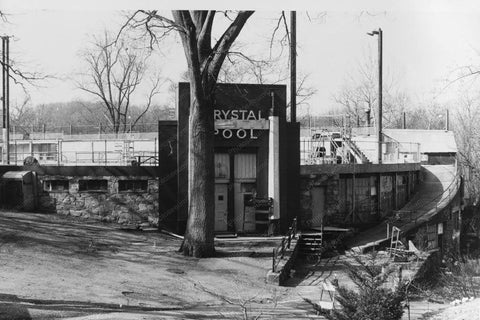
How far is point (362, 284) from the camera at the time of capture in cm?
668

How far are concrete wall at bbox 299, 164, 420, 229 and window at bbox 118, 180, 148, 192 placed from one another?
16.7 feet

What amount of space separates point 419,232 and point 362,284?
47.4ft

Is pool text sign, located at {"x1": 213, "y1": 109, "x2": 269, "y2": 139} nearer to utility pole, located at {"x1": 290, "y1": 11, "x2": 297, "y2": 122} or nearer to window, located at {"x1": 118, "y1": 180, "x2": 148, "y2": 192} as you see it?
utility pole, located at {"x1": 290, "y1": 11, "x2": 297, "y2": 122}

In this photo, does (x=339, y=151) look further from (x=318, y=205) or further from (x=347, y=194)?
(x=318, y=205)

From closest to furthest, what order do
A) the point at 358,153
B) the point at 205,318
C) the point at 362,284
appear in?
the point at 362,284, the point at 205,318, the point at 358,153

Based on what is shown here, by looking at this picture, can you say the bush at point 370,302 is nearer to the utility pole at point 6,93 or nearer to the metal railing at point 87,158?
the utility pole at point 6,93

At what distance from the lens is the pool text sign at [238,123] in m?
17.4

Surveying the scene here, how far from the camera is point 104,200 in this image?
17.4 meters

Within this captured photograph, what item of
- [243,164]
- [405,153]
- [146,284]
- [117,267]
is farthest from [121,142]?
[405,153]

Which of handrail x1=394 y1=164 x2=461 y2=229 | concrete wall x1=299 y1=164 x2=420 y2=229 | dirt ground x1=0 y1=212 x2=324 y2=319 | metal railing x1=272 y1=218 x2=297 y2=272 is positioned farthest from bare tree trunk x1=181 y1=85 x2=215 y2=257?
handrail x1=394 y1=164 x2=461 y2=229

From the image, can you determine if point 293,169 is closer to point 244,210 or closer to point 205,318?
point 244,210

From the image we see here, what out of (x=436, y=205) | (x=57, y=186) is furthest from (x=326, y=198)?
(x=57, y=186)

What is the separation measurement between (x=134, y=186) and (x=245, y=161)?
3438 mm

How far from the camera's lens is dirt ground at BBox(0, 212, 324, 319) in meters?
9.33
